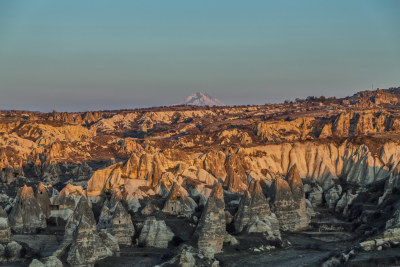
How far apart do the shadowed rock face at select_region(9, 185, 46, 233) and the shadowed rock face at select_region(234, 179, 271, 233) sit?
16325 mm

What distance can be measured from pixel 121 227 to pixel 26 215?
377 inches

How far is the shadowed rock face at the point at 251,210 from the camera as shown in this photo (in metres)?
47.9

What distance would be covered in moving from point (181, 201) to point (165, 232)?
24.2ft

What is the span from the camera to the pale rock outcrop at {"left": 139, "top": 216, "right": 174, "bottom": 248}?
1700 inches

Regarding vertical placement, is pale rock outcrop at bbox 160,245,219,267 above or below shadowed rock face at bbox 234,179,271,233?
below

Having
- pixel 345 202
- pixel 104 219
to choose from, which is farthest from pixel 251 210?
pixel 345 202

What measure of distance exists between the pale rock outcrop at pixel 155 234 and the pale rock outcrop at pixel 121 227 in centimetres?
97

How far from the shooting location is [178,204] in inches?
1991

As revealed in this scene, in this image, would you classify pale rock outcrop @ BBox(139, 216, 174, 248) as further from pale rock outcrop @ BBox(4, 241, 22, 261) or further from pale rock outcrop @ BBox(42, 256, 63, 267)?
pale rock outcrop @ BBox(42, 256, 63, 267)

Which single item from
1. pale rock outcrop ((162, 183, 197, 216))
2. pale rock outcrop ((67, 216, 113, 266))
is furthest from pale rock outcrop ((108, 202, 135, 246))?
pale rock outcrop ((162, 183, 197, 216))

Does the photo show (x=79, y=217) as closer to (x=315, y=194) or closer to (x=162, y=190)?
(x=162, y=190)

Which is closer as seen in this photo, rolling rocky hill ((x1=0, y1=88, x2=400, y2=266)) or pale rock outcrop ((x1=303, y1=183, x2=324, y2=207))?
rolling rocky hill ((x1=0, y1=88, x2=400, y2=266))

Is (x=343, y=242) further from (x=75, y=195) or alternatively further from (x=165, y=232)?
(x=75, y=195)

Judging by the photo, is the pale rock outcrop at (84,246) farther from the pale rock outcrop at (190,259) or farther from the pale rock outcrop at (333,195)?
the pale rock outcrop at (333,195)
